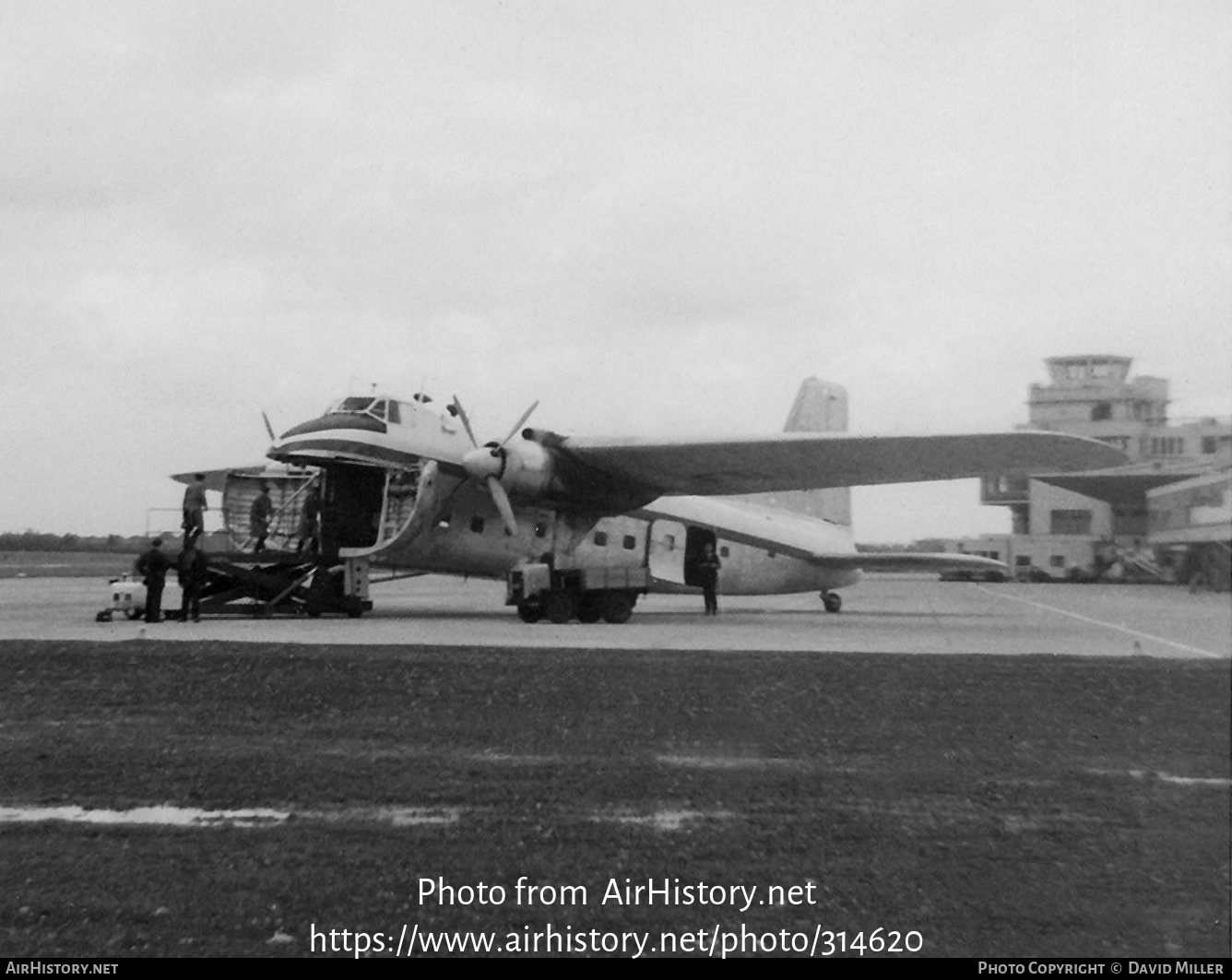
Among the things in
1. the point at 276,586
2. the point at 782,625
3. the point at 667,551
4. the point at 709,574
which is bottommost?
the point at 782,625

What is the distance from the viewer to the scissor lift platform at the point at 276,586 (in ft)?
73.9

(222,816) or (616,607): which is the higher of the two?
(616,607)

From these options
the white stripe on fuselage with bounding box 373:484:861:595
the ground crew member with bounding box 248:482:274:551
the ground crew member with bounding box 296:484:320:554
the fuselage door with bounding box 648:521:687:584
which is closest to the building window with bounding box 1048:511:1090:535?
the white stripe on fuselage with bounding box 373:484:861:595

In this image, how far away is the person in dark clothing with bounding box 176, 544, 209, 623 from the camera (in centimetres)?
2066

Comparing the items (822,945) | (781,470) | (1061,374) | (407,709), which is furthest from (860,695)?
(781,470)

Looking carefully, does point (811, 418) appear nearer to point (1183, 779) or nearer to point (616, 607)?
point (616, 607)

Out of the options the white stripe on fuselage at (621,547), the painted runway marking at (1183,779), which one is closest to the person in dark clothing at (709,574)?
the white stripe on fuselage at (621,547)

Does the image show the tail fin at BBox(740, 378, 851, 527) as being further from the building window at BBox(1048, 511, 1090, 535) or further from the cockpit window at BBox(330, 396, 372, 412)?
the building window at BBox(1048, 511, 1090, 535)

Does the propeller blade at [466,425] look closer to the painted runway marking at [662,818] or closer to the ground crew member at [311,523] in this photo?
the ground crew member at [311,523]

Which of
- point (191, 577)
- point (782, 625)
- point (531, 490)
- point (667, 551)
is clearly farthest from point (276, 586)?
point (782, 625)

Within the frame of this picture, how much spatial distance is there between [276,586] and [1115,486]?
20.8 m

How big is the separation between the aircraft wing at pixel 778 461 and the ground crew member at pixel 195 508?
318 inches

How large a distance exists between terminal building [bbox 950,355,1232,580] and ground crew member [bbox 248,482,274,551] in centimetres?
2042

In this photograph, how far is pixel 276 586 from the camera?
2312 cm
